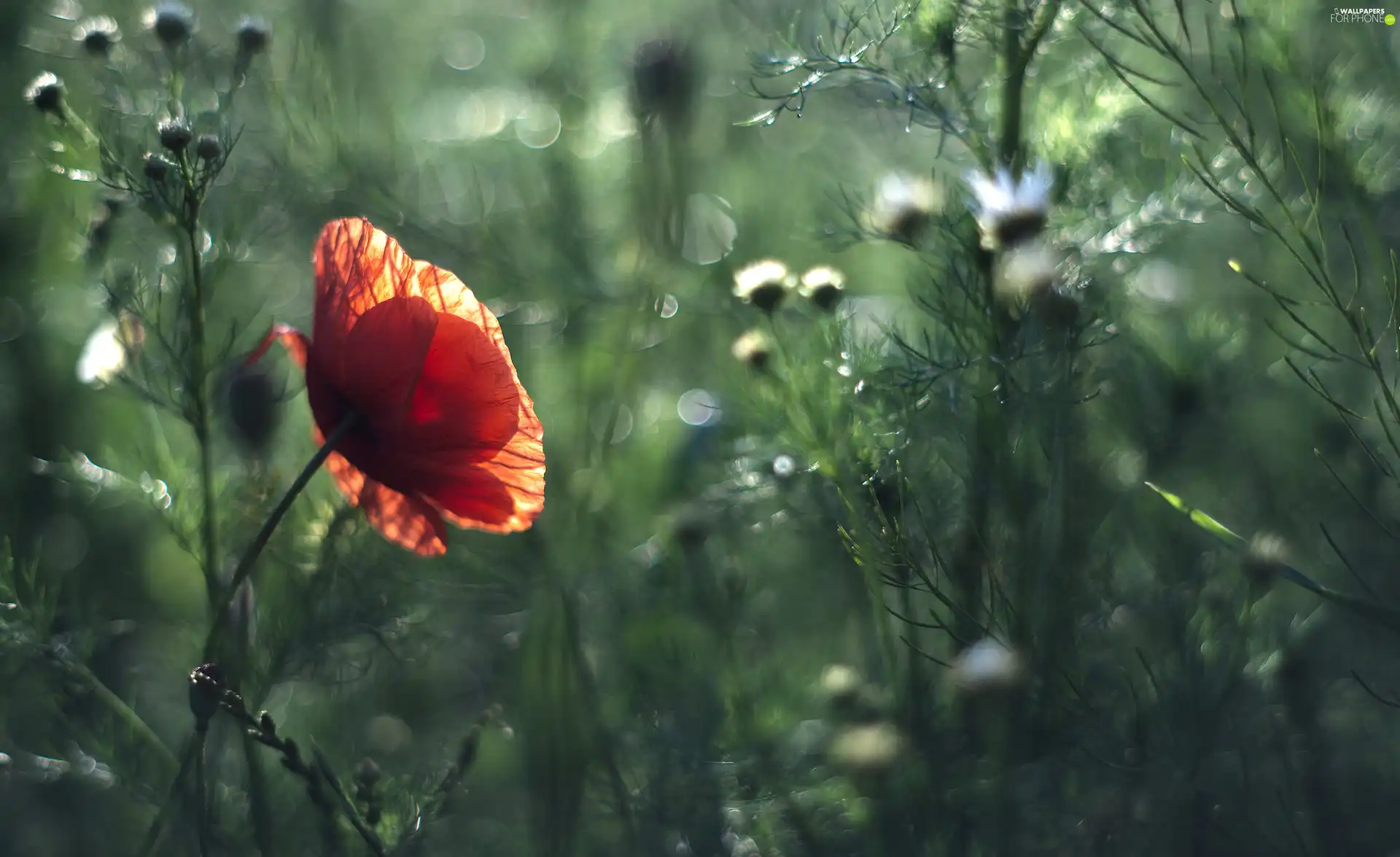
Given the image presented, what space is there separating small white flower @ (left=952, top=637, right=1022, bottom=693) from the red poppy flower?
0.85ft

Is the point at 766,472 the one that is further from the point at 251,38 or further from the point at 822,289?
the point at 251,38

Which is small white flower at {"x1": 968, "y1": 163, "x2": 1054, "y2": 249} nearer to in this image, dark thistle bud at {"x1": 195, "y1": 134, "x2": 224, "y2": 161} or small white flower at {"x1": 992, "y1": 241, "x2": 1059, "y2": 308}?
small white flower at {"x1": 992, "y1": 241, "x2": 1059, "y2": 308}

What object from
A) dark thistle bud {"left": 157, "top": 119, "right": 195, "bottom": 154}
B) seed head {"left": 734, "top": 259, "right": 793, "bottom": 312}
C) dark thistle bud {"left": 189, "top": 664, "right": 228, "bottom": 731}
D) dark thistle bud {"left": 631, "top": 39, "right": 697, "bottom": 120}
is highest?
dark thistle bud {"left": 631, "top": 39, "right": 697, "bottom": 120}

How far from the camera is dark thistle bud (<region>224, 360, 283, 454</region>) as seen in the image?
0.81m

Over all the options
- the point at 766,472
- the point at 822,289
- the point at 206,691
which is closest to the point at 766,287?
the point at 822,289

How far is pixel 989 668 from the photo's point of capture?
0.64 m

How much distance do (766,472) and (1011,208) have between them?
10.2 inches

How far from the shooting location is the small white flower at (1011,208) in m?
0.67

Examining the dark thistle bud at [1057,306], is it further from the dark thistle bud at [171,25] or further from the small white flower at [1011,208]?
the dark thistle bud at [171,25]

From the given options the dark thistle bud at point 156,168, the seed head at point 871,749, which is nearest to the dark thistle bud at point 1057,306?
the seed head at point 871,749

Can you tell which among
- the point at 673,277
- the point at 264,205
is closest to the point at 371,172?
the point at 264,205

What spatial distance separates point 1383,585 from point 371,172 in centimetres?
101

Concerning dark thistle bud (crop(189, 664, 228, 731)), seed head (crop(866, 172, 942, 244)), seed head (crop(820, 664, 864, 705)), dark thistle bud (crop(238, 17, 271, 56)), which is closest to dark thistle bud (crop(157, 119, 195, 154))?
dark thistle bud (crop(238, 17, 271, 56))

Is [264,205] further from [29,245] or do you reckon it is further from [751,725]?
[751,725]
